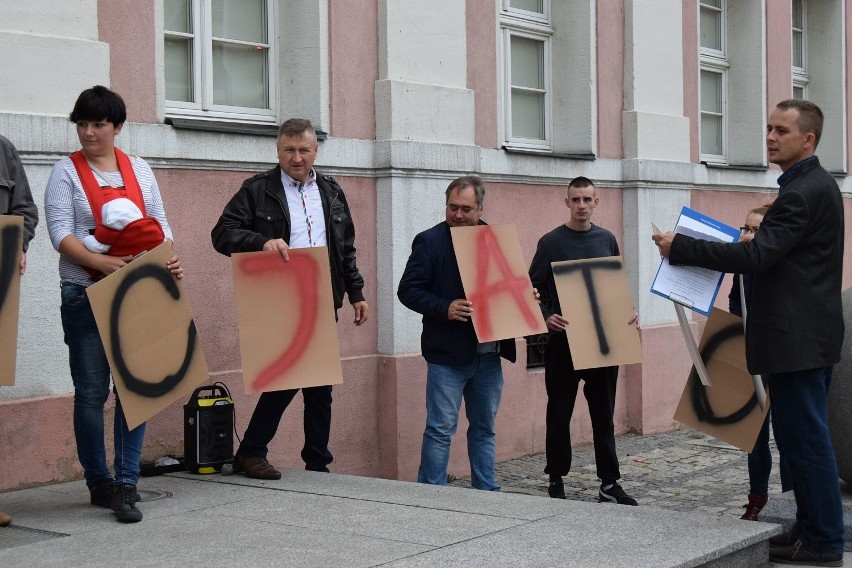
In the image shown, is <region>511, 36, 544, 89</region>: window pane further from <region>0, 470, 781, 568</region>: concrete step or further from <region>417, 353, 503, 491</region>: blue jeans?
<region>0, 470, 781, 568</region>: concrete step

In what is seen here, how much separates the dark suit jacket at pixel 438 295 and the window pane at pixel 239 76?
6.46 ft

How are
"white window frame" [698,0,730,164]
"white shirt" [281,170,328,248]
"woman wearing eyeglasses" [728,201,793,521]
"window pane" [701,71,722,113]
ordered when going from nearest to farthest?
"white shirt" [281,170,328,248] < "woman wearing eyeglasses" [728,201,793,521] < "white window frame" [698,0,730,164] < "window pane" [701,71,722,113]

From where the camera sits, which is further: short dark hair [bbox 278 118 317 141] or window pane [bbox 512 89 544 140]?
window pane [bbox 512 89 544 140]

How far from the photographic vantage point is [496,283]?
7.16 metres

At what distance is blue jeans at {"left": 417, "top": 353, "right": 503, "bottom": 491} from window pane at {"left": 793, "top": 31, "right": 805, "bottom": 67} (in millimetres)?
9552

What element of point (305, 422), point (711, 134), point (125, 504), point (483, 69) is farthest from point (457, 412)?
point (711, 134)

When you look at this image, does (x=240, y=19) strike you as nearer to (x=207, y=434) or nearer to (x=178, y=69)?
(x=178, y=69)

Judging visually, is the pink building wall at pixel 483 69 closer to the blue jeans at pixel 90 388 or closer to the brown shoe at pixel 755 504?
the brown shoe at pixel 755 504

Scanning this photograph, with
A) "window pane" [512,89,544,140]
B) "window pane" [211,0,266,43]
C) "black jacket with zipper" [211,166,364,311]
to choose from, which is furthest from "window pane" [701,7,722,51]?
"black jacket with zipper" [211,166,364,311]

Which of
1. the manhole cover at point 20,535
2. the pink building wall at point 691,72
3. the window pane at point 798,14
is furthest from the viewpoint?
the window pane at point 798,14

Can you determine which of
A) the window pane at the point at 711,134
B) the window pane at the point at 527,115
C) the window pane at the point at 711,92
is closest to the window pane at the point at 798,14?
the window pane at the point at 711,92

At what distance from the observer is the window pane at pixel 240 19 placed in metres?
8.35

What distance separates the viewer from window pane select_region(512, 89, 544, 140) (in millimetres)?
10906

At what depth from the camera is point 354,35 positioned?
28.9 feet
